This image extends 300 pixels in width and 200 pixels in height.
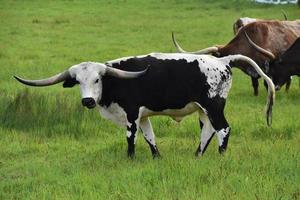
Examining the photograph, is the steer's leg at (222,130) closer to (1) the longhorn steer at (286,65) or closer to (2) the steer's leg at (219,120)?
(2) the steer's leg at (219,120)

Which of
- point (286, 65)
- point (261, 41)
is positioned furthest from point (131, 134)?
point (261, 41)

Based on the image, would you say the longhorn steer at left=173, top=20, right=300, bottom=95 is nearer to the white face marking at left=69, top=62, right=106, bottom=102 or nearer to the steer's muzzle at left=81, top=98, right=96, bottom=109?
the white face marking at left=69, top=62, right=106, bottom=102

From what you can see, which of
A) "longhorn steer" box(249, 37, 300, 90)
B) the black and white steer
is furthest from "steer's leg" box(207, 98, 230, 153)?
"longhorn steer" box(249, 37, 300, 90)

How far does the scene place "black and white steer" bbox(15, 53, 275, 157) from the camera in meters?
6.95

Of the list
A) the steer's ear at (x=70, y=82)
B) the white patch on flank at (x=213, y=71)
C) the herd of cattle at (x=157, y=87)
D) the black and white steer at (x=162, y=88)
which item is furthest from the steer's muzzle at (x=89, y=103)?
the white patch on flank at (x=213, y=71)

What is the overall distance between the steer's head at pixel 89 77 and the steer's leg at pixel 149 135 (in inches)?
29.1

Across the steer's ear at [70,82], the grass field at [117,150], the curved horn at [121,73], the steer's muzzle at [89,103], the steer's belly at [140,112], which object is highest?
the curved horn at [121,73]

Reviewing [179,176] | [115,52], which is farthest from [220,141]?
[115,52]

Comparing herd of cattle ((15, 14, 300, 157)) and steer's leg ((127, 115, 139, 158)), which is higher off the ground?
herd of cattle ((15, 14, 300, 157))

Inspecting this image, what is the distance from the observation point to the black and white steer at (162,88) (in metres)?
6.95

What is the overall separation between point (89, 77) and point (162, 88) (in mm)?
876

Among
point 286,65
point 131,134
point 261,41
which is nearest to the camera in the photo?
point 131,134

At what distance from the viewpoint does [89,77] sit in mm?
6797

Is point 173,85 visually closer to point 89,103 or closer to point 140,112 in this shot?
point 140,112
